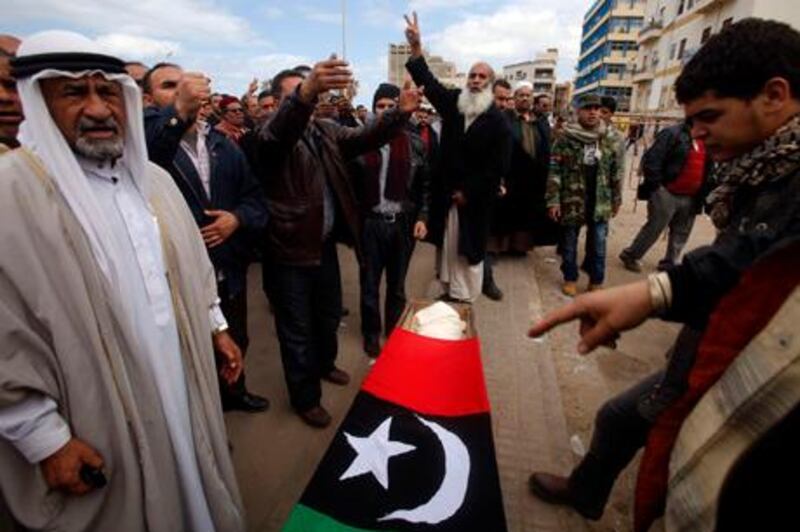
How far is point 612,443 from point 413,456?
96 cm

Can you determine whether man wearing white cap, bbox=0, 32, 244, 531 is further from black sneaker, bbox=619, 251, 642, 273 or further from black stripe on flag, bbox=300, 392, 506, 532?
black sneaker, bbox=619, 251, 642, 273

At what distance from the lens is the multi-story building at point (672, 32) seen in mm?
23125

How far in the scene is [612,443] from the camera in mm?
2029

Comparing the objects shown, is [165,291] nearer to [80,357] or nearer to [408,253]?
[80,357]

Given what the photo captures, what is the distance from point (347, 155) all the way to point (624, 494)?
2579 mm

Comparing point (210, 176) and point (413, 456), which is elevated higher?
point (210, 176)

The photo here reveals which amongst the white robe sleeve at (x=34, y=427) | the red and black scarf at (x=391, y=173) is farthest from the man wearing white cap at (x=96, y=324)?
the red and black scarf at (x=391, y=173)

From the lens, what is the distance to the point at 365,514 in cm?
147

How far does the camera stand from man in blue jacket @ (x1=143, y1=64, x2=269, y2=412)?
89.8 inches

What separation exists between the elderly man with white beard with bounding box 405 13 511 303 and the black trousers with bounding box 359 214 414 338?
66cm

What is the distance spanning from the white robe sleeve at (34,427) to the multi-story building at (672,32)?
926 inches

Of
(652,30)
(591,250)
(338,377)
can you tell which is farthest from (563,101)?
(652,30)

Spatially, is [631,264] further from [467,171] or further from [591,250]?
[467,171]

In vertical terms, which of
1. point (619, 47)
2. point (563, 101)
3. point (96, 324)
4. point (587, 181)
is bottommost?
point (96, 324)
